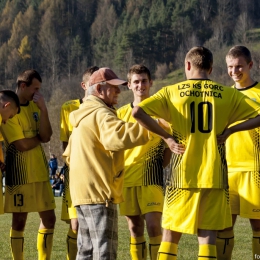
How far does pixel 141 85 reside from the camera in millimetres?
9594

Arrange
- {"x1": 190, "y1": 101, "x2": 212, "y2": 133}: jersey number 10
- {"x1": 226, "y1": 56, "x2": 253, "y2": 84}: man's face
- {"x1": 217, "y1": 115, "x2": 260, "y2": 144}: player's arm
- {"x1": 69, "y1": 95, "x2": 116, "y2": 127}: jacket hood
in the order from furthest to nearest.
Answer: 1. {"x1": 226, "y1": 56, "x2": 253, "y2": 84}: man's face
2. {"x1": 217, "y1": 115, "x2": 260, "y2": 144}: player's arm
3. {"x1": 190, "y1": 101, "x2": 212, "y2": 133}: jersey number 10
4. {"x1": 69, "y1": 95, "x2": 116, "y2": 127}: jacket hood

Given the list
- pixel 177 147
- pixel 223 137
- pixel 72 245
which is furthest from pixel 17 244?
pixel 223 137

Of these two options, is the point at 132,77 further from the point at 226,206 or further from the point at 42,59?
the point at 42,59

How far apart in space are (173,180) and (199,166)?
33 cm

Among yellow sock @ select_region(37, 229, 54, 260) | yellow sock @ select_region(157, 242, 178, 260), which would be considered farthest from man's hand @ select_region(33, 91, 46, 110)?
yellow sock @ select_region(157, 242, 178, 260)

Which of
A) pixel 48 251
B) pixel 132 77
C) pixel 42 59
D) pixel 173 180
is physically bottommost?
pixel 48 251

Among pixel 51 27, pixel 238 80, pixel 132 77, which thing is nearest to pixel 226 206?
pixel 238 80

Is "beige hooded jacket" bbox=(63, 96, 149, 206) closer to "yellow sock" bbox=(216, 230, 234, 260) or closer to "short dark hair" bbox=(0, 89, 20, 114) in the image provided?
"short dark hair" bbox=(0, 89, 20, 114)

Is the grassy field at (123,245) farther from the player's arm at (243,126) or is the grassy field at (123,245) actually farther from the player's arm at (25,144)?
the player's arm at (243,126)

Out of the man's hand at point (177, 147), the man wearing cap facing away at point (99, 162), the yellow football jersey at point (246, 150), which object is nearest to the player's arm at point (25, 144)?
the man wearing cap facing away at point (99, 162)

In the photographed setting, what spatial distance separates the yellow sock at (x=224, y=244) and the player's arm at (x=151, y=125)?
176 centimetres

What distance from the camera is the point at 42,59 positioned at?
522ft

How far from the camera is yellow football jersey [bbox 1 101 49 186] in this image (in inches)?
384

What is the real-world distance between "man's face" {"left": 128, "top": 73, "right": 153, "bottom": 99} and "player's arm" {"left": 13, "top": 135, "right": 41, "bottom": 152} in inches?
57.4
